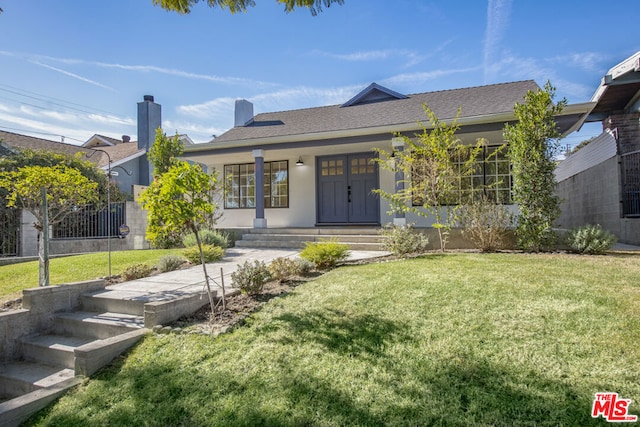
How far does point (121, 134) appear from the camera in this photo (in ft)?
76.6

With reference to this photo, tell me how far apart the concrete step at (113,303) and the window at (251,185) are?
→ 761 centimetres

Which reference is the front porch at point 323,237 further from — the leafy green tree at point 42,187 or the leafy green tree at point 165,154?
the leafy green tree at point 42,187

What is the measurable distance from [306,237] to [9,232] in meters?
8.17

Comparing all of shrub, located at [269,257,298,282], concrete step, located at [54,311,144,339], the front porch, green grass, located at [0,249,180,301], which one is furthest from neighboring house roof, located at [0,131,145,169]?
shrub, located at [269,257,298,282]

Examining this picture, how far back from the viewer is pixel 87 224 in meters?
10.6

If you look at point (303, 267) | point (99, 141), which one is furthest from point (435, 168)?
A: point (99, 141)

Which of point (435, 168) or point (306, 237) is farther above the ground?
point (435, 168)

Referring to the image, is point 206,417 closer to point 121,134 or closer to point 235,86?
point 235,86

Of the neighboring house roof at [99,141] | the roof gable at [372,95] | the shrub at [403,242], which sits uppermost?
the neighboring house roof at [99,141]

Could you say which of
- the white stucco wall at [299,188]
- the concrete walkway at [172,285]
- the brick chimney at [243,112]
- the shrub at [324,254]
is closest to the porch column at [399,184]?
the white stucco wall at [299,188]

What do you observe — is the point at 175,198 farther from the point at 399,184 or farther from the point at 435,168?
the point at 399,184

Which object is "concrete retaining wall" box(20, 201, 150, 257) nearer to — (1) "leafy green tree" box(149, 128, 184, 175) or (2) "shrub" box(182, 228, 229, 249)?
(1) "leafy green tree" box(149, 128, 184, 175)

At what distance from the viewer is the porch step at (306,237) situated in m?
8.62

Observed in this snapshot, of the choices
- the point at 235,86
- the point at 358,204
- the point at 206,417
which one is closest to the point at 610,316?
the point at 206,417
